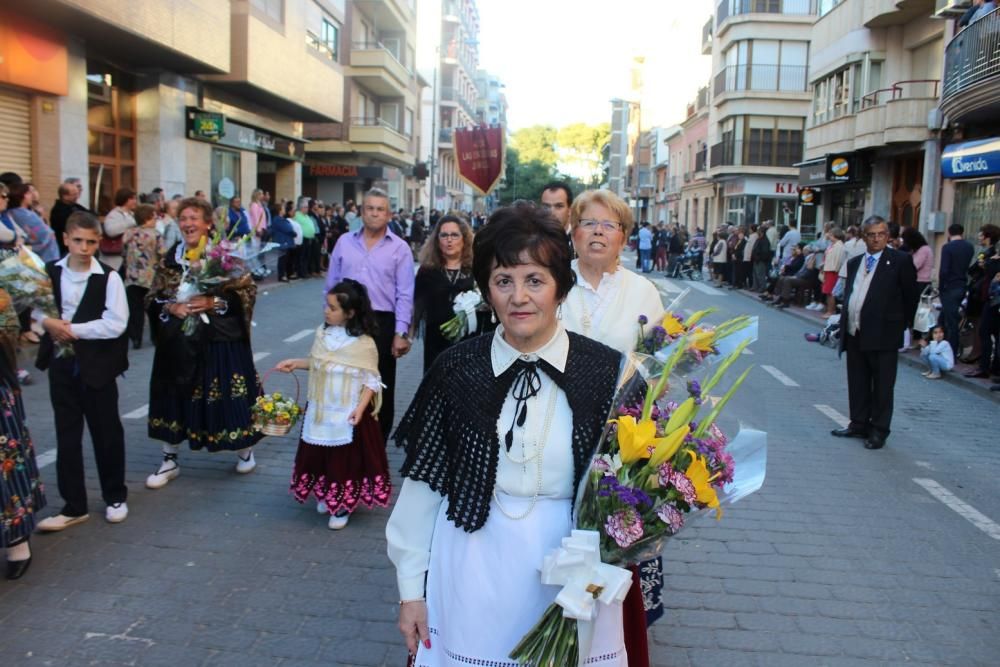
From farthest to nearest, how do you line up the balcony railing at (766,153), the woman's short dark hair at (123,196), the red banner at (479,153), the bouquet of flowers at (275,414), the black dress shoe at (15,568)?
the balcony railing at (766,153) → the red banner at (479,153) → the woman's short dark hair at (123,196) → the bouquet of flowers at (275,414) → the black dress shoe at (15,568)

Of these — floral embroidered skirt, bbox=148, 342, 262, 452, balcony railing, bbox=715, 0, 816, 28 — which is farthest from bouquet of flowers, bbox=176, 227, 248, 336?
balcony railing, bbox=715, 0, 816, 28

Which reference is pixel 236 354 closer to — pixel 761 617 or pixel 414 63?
pixel 761 617

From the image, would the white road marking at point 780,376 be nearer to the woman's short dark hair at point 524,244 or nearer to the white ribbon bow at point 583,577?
the woman's short dark hair at point 524,244

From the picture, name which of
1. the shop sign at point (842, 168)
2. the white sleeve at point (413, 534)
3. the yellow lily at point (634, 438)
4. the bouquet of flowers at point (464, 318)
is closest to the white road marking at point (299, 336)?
the bouquet of flowers at point (464, 318)

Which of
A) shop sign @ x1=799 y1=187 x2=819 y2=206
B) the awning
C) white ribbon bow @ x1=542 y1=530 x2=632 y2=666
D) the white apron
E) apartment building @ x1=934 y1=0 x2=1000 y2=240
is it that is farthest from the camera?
shop sign @ x1=799 y1=187 x2=819 y2=206

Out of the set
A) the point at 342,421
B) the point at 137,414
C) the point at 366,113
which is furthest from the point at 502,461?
the point at 366,113

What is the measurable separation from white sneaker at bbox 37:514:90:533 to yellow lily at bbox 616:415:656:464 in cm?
432

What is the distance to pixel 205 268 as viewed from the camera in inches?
235

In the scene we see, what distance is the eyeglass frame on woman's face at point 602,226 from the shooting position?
4.18 m

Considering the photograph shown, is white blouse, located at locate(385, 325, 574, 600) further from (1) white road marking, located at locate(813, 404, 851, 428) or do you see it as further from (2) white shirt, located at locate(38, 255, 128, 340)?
(1) white road marking, located at locate(813, 404, 851, 428)

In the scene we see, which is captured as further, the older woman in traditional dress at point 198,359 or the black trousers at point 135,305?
the black trousers at point 135,305

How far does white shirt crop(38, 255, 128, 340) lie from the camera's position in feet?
17.1

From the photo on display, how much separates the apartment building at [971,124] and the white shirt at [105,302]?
628 inches

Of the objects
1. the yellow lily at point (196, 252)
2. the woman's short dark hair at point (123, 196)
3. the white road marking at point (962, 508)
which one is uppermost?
the woman's short dark hair at point (123, 196)
